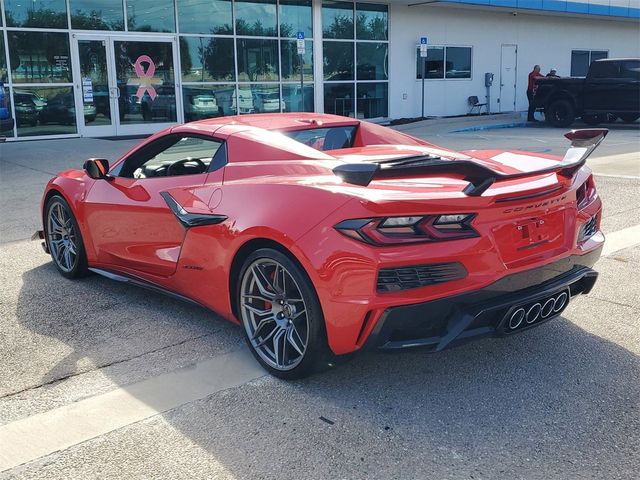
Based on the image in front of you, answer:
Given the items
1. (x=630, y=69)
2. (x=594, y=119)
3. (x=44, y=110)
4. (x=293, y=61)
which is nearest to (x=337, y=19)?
(x=293, y=61)

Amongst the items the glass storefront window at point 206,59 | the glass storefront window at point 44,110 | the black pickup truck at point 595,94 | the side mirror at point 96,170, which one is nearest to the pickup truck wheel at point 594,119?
the black pickup truck at point 595,94

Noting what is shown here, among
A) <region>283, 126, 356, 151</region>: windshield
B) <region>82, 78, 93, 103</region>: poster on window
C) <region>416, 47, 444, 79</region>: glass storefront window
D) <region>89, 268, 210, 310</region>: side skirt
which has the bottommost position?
<region>89, 268, 210, 310</region>: side skirt

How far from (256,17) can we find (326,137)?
16998 mm

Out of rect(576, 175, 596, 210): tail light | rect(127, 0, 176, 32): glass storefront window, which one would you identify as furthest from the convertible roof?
rect(127, 0, 176, 32): glass storefront window

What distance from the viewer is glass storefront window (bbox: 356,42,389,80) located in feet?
74.9

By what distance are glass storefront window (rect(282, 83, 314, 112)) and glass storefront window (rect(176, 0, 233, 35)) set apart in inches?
102

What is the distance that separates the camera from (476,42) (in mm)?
25453

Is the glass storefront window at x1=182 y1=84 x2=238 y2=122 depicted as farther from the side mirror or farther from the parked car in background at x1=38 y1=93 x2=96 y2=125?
the side mirror

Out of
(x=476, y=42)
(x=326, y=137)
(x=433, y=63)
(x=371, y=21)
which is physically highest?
(x=371, y=21)

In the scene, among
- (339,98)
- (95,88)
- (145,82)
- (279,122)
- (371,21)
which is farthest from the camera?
(371,21)

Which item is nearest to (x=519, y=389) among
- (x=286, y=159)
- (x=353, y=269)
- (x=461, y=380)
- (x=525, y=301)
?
(x=461, y=380)

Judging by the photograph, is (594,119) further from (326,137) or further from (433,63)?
(326,137)

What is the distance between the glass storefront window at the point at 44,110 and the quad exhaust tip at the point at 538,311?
16.1m

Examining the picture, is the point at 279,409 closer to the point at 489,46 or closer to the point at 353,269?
the point at 353,269
